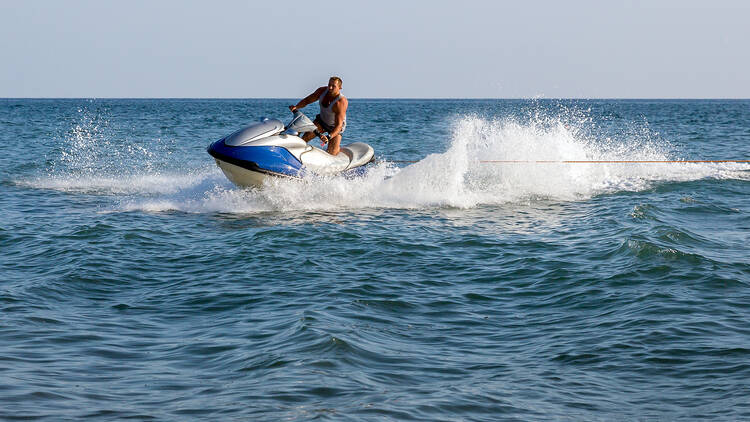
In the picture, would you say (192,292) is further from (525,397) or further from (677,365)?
(677,365)

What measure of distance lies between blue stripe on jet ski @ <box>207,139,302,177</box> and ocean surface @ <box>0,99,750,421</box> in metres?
0.35

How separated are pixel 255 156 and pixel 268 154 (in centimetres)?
20

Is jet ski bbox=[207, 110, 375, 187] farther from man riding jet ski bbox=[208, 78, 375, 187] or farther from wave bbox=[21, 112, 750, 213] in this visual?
wave bbox=[21, 112, 750, 213]

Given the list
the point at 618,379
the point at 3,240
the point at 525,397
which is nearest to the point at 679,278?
the point at 618,379

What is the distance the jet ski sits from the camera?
10.9m

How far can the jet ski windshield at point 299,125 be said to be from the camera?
11.4 meters

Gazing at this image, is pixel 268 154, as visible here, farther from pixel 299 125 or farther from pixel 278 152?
pixel 299 125

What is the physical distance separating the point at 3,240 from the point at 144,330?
14.3ft

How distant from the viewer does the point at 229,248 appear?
29.6ft

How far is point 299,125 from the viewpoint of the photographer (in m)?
11.5
